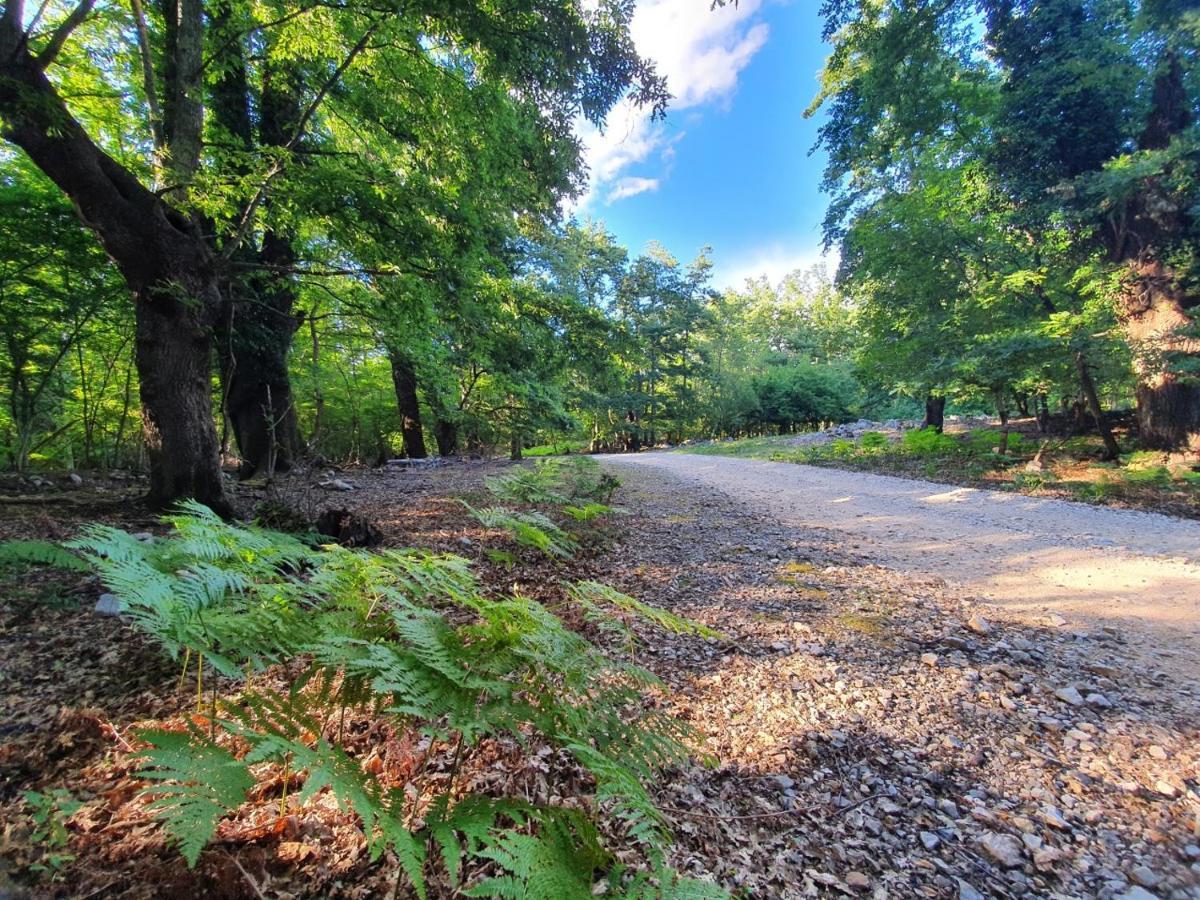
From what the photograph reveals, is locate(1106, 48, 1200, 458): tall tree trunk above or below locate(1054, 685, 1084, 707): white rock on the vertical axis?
above

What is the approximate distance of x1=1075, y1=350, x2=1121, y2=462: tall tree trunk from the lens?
7.54m

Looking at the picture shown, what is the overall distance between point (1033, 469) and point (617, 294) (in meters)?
23.5

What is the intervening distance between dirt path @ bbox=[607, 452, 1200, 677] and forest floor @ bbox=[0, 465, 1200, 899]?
0.20m

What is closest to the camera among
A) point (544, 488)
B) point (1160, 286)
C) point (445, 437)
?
point (544, 488)

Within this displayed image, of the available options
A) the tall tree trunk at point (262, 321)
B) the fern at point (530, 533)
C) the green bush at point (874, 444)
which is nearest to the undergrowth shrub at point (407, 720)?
the fern at point (530, 533)

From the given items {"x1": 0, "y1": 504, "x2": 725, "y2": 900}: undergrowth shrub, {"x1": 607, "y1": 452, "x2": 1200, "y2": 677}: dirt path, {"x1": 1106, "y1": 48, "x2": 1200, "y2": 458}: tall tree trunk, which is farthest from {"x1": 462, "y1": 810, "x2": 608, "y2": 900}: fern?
{"x1": 1106, "y1": 48, "x2": 1200, "y2": 458}: tall tree trunk

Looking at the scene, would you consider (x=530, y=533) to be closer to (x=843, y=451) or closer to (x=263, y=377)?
(x=263, y=377)

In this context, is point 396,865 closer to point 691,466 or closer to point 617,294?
point 691,466

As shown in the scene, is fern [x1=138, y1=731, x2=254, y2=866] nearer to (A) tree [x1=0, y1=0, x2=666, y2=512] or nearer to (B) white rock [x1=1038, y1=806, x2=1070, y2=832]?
(B) white rock [x1=1038, y1=806, x2=1070, y2=832]

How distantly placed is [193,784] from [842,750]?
2.04 metres

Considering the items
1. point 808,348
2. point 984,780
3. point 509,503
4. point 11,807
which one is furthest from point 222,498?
point 808,348

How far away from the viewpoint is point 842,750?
6.00 feet

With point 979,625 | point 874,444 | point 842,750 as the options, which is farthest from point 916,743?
point 874,444

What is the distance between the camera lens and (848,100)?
31.9 feet
